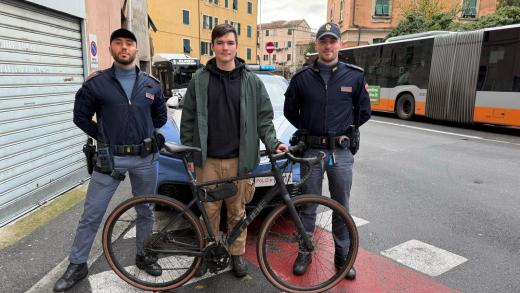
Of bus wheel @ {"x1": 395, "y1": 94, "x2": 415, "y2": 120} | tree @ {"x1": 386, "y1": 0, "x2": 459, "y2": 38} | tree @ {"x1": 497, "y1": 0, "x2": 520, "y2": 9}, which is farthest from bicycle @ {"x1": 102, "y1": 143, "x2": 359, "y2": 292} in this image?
tree @ {"x1": 497, "y1": 0, "x2": 520, "y2": 9}

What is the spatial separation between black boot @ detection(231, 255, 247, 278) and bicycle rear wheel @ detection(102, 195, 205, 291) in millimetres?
378

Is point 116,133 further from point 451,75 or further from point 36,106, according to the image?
point 451,75

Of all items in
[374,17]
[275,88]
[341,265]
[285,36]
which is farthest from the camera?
[285,36]

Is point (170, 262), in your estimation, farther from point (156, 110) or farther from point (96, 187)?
point (156, 110)

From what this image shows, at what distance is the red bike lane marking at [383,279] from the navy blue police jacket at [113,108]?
1.46m

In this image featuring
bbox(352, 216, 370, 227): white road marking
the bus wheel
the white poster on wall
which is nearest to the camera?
bbox(352, 216, 370, 227): white road marking

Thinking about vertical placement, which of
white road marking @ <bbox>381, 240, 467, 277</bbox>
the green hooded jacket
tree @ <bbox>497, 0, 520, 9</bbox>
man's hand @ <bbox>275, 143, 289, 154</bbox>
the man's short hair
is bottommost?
white road marking @ <bbox>381, 240, 467, 277</bbox>

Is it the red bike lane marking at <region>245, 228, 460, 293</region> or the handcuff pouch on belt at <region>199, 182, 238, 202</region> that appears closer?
the handcuff pouch on belt at <region>199, 182, 238, 202</region>

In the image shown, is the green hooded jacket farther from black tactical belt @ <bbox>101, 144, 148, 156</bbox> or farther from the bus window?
the bus window

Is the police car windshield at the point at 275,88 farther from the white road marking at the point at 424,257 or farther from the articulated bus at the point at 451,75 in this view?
the articulated bus at the point at 451,75

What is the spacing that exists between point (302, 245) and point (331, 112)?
1.02 metres

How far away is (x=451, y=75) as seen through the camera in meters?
12.1

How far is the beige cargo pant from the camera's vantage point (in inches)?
115

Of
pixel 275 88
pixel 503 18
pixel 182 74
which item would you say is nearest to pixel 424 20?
pixel 503 18
